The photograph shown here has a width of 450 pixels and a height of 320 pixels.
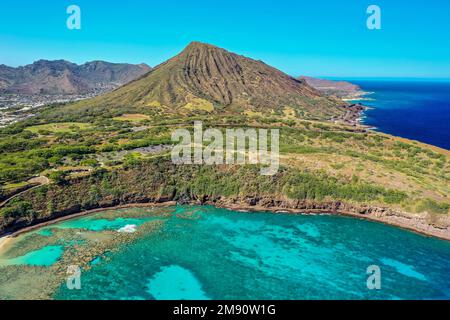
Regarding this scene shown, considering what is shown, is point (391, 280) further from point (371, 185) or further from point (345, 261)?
point (371, 185)

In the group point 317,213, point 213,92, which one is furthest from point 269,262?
point 213,92

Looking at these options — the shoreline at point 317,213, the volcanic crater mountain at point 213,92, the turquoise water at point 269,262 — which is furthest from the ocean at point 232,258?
the volcanic crater mountain at point 213,92

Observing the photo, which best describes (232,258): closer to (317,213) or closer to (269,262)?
(269,262)

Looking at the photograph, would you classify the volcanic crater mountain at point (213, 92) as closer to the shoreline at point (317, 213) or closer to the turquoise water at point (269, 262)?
the shoreline at point (317, 213)

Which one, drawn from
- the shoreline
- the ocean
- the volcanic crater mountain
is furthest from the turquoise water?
the volcanic crater mountain

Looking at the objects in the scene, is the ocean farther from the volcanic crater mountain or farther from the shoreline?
the volcanic crater mountain
